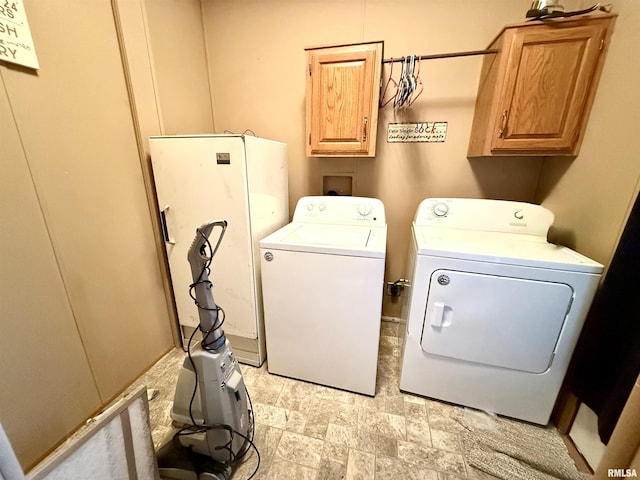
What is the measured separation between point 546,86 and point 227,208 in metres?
1.87

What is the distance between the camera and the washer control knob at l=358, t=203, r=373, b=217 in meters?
1.91

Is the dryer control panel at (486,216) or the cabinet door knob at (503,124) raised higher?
the cabinet door knob at (503,124)

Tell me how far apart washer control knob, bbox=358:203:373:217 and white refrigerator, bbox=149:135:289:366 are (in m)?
0.62

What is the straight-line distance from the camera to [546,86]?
53.5 inches

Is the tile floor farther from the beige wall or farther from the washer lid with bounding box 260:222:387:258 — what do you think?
the washer lid with bounding box 260:222:387:258

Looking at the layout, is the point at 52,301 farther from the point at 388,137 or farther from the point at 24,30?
the point at 388,137

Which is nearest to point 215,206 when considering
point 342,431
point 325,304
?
point 325,304

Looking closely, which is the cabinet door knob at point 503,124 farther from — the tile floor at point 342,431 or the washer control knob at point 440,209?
the tile floor at point 342,431

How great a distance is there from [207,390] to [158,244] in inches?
43.8

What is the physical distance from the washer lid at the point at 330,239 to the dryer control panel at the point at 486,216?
0.36m

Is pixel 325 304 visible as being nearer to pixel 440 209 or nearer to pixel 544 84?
pixel 440 209

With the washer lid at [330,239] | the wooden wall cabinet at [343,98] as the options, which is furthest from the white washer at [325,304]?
the wooden wall cabinet at [343,98]

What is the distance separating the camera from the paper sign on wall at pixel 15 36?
98cm

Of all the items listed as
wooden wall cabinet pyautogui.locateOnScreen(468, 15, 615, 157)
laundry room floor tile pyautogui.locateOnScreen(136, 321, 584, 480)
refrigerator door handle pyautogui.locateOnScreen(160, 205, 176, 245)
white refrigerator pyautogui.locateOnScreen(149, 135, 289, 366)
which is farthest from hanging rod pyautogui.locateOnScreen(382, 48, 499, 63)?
laundry room floor tile pyautogui.locateOnScreen(136, 321, 584, 480)
